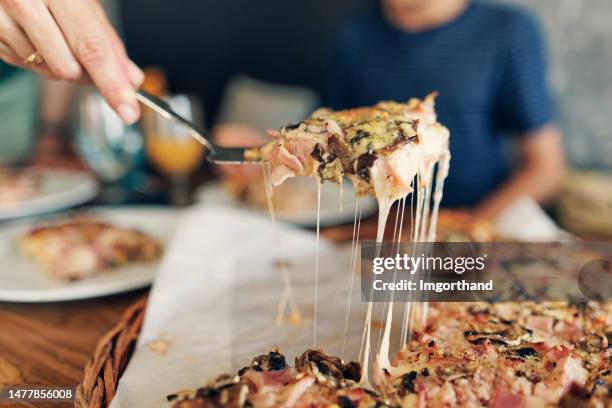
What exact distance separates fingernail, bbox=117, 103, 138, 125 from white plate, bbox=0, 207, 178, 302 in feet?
1.41

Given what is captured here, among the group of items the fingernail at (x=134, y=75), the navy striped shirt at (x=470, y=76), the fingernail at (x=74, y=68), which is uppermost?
the navy striped shirt at (x=470, y=76)

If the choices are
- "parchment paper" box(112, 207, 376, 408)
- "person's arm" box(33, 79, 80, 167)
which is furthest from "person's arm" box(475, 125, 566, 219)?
"person's arm" box(33, 79, 80, 167)

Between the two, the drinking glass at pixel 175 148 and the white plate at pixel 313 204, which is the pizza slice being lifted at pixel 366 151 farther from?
the drinking glass at pixel 175 148

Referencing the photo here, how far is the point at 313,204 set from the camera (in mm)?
2051

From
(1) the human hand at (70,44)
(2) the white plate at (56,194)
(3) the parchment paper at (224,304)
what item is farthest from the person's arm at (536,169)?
(1) the human hand at (70,44)

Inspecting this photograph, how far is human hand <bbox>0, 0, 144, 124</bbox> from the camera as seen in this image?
1.16 m

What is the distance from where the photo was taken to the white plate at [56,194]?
204 centimetres

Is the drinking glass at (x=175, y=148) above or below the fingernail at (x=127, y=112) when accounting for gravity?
above

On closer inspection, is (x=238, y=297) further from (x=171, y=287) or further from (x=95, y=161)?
(x=95, y=161)

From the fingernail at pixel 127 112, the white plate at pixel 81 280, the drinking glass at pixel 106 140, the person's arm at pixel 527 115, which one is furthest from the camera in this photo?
the person's arm at pixel 527 115

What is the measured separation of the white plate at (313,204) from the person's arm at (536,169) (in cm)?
66

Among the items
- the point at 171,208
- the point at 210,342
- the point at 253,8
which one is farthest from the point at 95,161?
the point at 253,8

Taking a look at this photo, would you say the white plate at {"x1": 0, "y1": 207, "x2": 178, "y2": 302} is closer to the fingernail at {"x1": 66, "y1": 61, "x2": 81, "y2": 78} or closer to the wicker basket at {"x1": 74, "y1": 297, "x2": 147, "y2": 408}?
the wicker basket at {"x1": 74, "y1": 297, "x2": 147, "y2": 408}

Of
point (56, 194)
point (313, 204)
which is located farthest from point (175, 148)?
point (313, 204)
